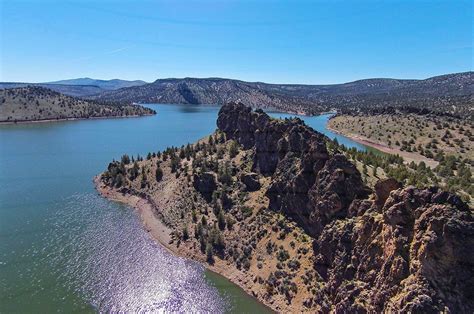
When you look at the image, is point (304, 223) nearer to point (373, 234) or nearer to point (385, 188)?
point (373, 234)

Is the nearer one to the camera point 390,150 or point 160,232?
point 160,232

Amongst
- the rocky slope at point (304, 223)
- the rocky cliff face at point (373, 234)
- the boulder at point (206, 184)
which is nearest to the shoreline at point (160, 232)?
the rocky slope at point (304, 223)

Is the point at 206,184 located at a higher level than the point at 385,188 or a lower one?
lower

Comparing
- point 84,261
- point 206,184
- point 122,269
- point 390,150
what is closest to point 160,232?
point 206,184

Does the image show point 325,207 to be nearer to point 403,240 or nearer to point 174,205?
point 403,240

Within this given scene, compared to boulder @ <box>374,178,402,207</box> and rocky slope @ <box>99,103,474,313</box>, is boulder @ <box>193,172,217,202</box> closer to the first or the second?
rocky slope @ <box>99,103,474,313</box>
